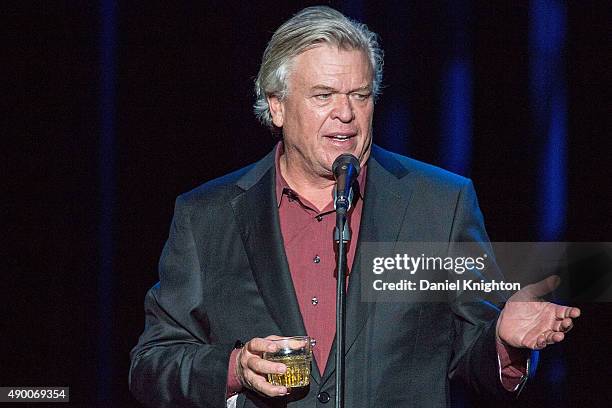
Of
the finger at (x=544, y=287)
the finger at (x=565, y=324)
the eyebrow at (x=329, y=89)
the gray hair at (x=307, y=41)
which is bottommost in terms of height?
the finger at (x=565, y=324)

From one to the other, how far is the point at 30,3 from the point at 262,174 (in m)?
1.51

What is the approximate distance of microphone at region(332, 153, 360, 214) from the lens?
2033 mm

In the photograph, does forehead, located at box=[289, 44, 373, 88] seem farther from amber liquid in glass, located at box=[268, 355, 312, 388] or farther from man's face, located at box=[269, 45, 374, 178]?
amber liquid in glass, located at box=[268, 355, 312, 388]

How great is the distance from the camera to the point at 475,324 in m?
2.38

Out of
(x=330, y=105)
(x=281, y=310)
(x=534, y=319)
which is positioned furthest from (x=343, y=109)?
(x=534, y=319)

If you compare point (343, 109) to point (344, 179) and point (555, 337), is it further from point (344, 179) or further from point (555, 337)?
point (555, 337)

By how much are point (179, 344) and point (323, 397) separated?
0.45 meters

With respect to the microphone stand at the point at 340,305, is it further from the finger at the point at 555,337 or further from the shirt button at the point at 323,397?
the finger at the point at 555,337

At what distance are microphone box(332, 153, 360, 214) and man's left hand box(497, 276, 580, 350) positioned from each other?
0.45m

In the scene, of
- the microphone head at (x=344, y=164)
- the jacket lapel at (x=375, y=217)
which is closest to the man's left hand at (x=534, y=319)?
the jacket lapel at (x=375, y=217)

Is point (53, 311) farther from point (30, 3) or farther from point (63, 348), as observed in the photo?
point (30, 3)

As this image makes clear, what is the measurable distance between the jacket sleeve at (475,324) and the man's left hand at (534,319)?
86mm

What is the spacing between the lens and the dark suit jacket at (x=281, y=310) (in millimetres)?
2340

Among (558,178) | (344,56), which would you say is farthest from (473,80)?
(344,56)
